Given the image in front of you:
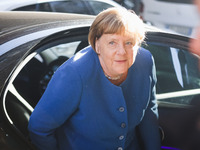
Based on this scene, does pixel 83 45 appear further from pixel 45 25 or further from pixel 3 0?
pixel 3 0

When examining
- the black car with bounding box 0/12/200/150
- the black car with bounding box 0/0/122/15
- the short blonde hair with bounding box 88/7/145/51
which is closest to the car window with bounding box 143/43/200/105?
the black car with bounding box 0/12/200/150

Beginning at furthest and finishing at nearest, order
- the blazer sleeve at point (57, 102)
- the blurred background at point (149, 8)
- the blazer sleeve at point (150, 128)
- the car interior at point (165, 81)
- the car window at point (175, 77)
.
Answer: the blurred background at point (149, 8)
the car window at point (175, 77)
the car interior at point (165, 81)
the blazer sleeve at point (150, 128)
the blazer sleeve at point (57, 102)

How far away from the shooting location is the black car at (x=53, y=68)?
159cm

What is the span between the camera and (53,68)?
271 cm

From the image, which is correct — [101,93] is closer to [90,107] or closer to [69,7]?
[90,107]

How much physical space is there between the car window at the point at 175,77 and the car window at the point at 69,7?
243 cm

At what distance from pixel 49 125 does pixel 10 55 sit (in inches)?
17.9

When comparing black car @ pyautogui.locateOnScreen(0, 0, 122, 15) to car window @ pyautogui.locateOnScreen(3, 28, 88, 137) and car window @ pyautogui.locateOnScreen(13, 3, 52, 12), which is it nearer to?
car window @ pyautogui.locateOnScreen(13, 3, 52, 12)

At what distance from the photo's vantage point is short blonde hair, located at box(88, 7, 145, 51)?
4.92 feet

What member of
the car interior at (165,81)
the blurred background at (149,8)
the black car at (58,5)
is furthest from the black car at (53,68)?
the blurred background at (149,8)

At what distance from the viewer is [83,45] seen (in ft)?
7.84

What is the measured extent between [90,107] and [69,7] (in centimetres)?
374

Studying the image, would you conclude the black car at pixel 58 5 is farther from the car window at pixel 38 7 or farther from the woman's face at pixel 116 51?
the woman's face at pixel 116 51

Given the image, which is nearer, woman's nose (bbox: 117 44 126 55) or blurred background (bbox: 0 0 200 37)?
woman's nose (bbox: 117 44 126 55)
